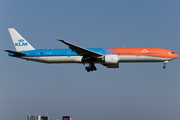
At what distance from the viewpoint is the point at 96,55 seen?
41.7 m

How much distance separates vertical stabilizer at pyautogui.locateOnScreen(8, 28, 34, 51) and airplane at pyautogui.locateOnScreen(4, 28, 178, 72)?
196cm

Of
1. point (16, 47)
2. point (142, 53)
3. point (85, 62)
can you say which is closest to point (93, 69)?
point (85, 62)

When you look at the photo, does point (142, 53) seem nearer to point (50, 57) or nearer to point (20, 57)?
point (50, 57)

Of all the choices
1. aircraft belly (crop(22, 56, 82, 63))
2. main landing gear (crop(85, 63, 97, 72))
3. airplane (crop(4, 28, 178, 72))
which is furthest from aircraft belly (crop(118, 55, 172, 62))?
aircraft belly (crop(22, 56, 82, 63))

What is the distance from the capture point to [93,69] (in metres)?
44.2

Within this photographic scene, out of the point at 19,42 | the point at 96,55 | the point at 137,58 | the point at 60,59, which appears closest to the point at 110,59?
the point at 96,55

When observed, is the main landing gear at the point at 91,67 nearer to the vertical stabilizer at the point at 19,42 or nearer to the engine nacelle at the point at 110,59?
the engine nacelle at the point at 110,59

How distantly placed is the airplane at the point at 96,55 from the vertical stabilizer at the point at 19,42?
6.44ft

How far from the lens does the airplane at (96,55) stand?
41.3 meters

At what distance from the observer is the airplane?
41281mm

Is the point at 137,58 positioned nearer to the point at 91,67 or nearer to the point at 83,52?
the point at 91,67

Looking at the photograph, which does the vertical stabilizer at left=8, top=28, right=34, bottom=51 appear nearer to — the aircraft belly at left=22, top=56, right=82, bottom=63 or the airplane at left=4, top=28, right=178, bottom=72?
the airplane at left=4, top=28, right=178, bottom=72

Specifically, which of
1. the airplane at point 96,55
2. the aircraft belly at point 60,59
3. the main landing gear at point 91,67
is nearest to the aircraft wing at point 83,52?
the airplane at point 96,55

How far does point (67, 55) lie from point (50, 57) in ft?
9.64
